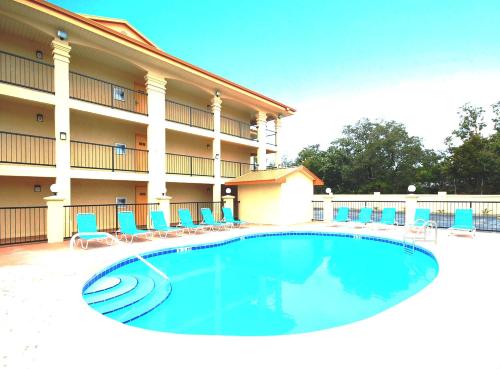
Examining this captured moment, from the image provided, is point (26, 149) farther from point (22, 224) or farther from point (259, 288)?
point (259, 288)

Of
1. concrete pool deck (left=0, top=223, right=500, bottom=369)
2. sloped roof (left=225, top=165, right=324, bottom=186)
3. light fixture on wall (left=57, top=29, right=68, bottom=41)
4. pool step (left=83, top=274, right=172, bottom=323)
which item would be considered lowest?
pool step (left=83, top=274, right=172, bottom=323)

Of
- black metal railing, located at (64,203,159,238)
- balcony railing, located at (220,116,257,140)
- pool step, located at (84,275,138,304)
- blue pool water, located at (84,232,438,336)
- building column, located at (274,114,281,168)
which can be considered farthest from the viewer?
building column, located at (274,114,281,168)

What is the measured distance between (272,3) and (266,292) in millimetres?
21000

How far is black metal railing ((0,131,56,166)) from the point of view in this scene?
10.8 metres

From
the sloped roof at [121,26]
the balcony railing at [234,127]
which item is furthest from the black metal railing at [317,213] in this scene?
the sloped roof at [121,26]

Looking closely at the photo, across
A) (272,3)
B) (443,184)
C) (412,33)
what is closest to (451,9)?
(412,33)

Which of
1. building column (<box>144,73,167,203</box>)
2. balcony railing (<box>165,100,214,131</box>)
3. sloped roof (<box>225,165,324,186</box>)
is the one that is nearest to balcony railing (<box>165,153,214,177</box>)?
building column (<box>144,73,167,203</box>)

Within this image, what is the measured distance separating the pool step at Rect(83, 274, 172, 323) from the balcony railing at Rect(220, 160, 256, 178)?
1186 cm

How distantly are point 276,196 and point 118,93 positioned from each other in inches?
381

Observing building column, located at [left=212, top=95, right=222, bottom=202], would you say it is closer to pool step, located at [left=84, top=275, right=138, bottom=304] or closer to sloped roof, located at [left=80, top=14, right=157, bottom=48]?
sloped roof, located at [left=80, top=14, right=157, bottom=48]

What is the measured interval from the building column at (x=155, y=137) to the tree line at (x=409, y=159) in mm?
28266

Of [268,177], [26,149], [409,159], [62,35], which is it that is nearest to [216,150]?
[268,177]

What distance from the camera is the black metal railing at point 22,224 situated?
36.0ft

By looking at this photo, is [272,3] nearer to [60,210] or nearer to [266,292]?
[60,210]
